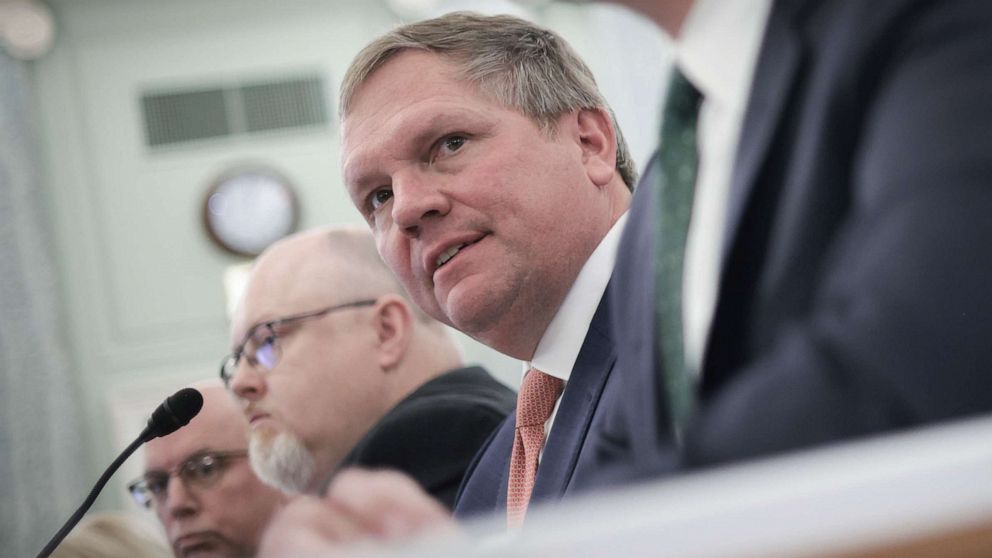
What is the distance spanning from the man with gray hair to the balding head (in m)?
0.50

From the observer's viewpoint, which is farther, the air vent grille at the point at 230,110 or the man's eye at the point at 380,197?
the air vent grille at the point at 230,110

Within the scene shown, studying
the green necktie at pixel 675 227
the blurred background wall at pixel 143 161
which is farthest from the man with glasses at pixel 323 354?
the blurred background wall at pixel 143 161

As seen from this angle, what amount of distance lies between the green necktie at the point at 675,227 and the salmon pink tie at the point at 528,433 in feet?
1.65

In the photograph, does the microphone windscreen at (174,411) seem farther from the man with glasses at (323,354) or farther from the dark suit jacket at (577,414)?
the man with glasses at (323,354)

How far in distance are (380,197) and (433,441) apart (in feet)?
1.23

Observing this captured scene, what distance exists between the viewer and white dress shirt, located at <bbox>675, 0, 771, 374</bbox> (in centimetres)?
69

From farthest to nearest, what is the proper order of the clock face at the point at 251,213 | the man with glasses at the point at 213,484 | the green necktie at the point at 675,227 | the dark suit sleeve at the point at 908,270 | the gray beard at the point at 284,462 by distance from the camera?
1. the clock face at the point at 251,213
2. the man with glasses at the point at 213,484
3. the gray beard at the point at 284,462
4. the green necktie at the point at 675,227
5. the dark suit sleeve at the point at 908,270

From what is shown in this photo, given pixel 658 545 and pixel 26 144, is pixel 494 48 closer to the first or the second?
pixel 658 545

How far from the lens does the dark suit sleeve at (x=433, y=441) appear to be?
147 cm

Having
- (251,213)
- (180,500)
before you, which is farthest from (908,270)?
(251,213)

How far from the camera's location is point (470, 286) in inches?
48.0

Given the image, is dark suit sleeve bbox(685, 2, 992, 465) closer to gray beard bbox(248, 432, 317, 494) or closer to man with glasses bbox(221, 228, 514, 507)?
man with glasses bbox(221, 228, 514, 507)

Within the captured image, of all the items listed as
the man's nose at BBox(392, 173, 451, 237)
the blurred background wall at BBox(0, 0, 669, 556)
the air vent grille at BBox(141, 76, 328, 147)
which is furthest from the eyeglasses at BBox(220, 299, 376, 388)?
the air vent grille at BBox(141, 76, 328, 147)

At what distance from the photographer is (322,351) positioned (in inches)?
72.1
